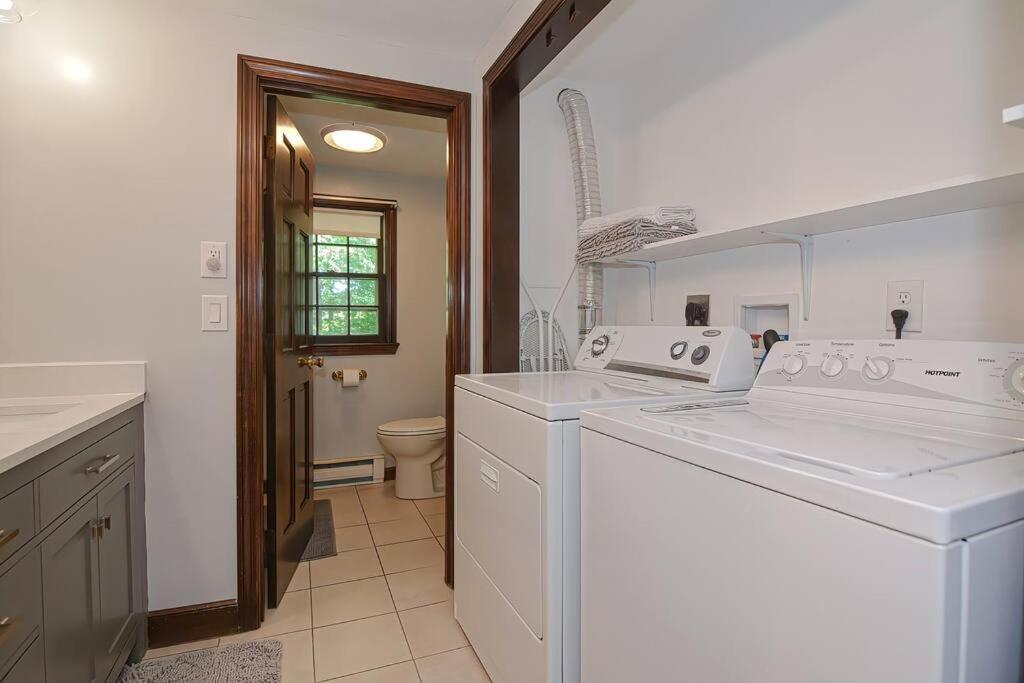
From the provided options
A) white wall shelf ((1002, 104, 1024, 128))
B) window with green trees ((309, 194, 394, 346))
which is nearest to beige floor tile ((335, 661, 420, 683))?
white wall shelf ((1002, 104, 1024, 128))

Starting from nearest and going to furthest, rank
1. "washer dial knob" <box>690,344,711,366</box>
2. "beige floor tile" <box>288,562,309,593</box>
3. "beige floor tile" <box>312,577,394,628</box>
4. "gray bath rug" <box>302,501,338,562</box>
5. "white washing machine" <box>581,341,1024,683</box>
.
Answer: "white washing machine" <box>581,341,1024,683</box> → "washer dial knob" <box>690,344,711,366</box> → "beige floor tile" <box>312,577,394,628</box> → "beige floor tile" <box>288,562,309,593</box> → "gray bath rug" <box>302,501,338,562</box>

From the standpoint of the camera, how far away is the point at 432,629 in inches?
74.5

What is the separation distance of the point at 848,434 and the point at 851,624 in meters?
0.36

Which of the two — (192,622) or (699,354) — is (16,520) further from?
(699,354)

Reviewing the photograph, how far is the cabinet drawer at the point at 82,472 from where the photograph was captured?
3.71 ft

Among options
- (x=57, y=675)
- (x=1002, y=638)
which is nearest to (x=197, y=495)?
(x=57, y=675)

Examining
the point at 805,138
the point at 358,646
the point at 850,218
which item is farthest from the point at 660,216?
the point at 358,646

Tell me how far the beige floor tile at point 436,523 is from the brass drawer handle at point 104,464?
157 cm

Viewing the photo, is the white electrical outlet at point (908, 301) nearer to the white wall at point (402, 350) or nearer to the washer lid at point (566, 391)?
the washer lid at point (566, 391)

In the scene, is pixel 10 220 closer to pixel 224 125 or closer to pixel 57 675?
pixel 224 125

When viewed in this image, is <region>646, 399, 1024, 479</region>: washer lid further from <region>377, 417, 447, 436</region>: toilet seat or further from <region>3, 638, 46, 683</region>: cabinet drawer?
<region>377, 417, 447, 436</region>: toilet seat

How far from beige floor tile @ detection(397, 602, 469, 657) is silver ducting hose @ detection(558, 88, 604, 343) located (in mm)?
1199

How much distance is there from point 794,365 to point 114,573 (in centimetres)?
193

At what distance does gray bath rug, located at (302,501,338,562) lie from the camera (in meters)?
2.50
